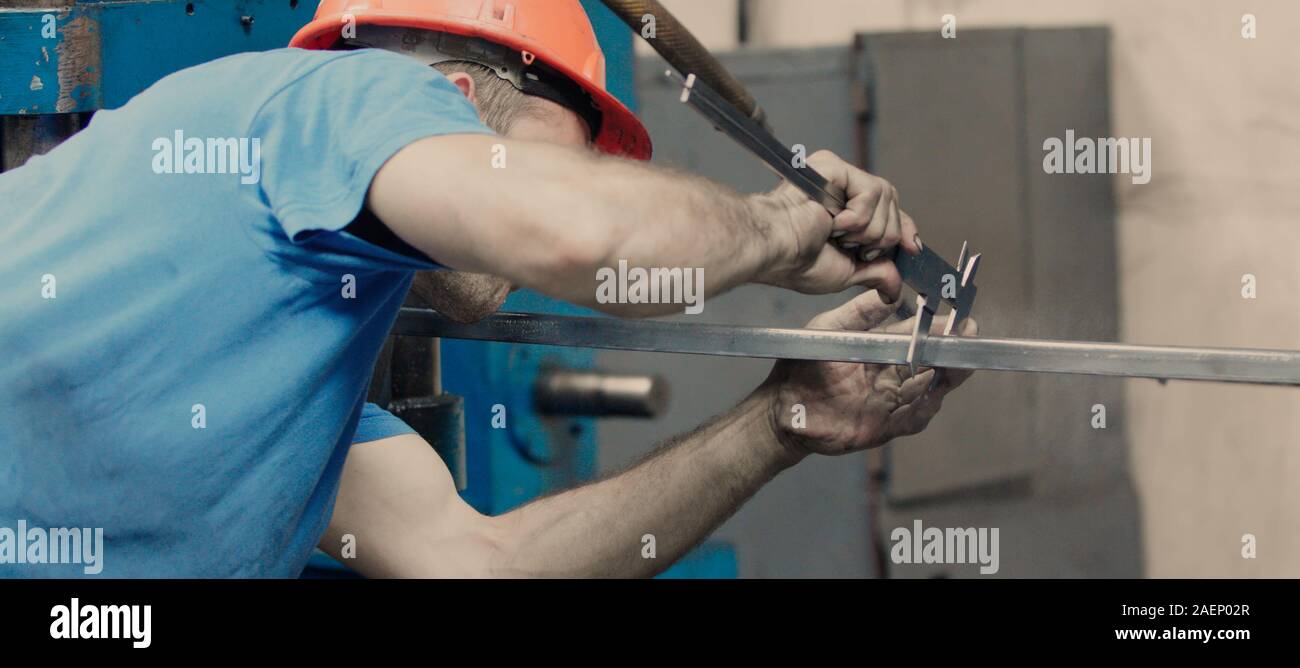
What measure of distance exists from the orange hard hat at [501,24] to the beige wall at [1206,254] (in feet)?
5.04

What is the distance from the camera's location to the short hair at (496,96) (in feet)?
3.59

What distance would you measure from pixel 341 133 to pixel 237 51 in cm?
63

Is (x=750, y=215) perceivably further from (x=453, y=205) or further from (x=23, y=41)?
(x=23, y=41)

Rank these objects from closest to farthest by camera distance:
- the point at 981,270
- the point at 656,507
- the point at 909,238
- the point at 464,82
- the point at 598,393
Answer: the point at 909,238, the point at 464,82, the point at 656,507, the point at 598,393, the point at 981,270

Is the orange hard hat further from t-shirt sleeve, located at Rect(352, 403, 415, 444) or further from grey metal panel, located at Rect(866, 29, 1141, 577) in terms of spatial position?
grey metal panel, located at Rect(866, 29, 1141, 577)

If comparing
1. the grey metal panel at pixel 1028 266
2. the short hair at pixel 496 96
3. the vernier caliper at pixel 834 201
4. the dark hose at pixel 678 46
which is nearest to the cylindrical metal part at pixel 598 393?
the dark hose at pixel 678 46

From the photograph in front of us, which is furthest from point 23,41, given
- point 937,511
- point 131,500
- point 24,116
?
point 937,511

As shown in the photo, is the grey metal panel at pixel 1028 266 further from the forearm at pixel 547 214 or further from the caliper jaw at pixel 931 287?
the forearm at pixel 547 214

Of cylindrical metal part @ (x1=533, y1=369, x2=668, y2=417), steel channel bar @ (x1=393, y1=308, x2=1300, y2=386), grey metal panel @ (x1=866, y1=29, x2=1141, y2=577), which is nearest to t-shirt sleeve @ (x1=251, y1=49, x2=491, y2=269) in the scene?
steel channel bar @ (x1=393, y1=308, x2=1300, y2=386)

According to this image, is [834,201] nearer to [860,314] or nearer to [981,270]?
[860,314]

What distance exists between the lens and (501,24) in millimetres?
1118

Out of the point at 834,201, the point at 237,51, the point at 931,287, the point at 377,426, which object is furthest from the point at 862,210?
the point at 237,51

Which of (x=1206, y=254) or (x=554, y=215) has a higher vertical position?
(x=1206, y=254)

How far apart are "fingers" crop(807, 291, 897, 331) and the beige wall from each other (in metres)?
1.54
